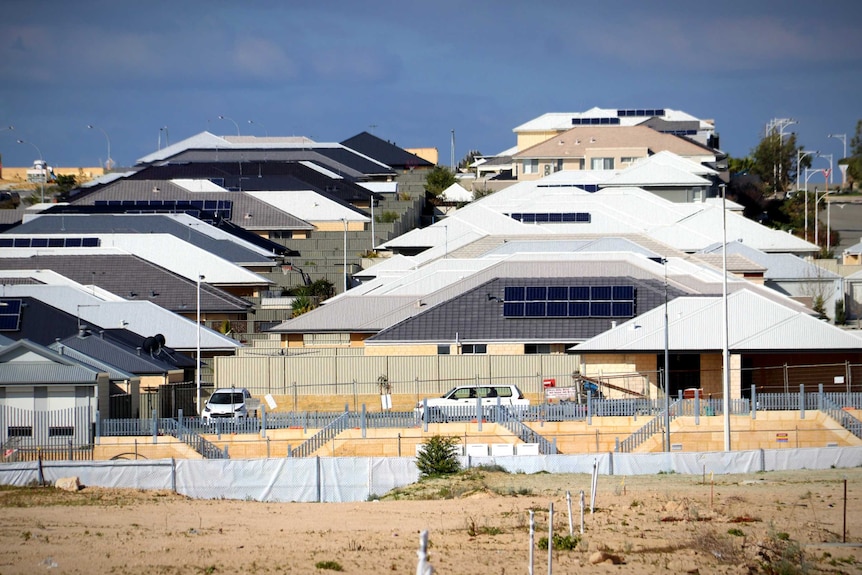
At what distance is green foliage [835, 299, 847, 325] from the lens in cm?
8162

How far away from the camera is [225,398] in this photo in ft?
174

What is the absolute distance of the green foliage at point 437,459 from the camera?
132 feet

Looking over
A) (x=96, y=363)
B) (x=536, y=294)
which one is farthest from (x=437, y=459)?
(x=536, y=294)

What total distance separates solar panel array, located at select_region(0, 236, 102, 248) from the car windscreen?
3804cm

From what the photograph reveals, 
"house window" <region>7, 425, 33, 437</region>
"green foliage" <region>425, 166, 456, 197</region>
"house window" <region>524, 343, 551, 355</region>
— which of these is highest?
"green foliage" <region>425, 166, 456, 197</region>

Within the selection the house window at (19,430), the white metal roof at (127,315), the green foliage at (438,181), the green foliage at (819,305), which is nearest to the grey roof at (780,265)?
the green foliage at (819,305)

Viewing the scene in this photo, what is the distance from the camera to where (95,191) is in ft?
389

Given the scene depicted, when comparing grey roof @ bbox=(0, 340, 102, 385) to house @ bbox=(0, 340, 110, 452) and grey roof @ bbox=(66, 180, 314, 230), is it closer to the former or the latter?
house @ bbox=(0, 340, 110, 452)

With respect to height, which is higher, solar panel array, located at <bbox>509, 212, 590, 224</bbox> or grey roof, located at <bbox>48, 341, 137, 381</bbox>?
solar panel array, located at <bbox>509, 212, 590, 224</bbox>

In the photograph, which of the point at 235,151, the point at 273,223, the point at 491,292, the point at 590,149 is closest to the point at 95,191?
the point at 273,223

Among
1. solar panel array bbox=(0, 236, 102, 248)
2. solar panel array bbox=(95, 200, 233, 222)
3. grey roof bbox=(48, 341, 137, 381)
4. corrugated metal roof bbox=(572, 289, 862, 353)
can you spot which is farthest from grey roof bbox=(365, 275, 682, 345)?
solar panel array bbox=(95, 200, 233, 222)

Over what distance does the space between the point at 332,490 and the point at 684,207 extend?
70311mm

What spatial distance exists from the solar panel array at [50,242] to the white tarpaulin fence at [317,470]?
50.0 meters

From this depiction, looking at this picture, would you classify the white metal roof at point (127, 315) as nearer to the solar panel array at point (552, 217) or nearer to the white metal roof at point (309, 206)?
the solar panel array at point (552, 217)
